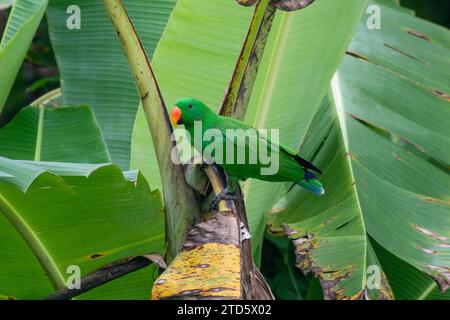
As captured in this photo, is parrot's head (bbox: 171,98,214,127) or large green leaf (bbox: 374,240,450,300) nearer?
parrot's head (bbox: 171,98,214,127)

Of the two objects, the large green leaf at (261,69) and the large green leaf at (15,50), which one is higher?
the large green leaf at (15,50)

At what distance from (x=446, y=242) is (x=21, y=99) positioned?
240cm

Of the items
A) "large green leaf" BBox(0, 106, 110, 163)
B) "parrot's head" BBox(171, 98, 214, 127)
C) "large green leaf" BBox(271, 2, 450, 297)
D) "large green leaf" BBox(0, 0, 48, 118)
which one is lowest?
"large green leaf" BBox(271, 2, 450, 297)

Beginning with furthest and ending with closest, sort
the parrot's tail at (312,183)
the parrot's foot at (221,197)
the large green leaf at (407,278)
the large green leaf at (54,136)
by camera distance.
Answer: the large green leaf at (407,278) → the large green leaf at (54,136) → the parrot's tail at (312,183) → the parrot's foot at (221,197)

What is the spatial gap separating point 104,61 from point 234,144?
31.6 inches

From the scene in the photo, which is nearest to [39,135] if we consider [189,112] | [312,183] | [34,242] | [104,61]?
[104,61]

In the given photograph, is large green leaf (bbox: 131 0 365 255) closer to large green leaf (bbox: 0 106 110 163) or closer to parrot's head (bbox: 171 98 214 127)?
large green leaf (bbox: 0 106 110 163)

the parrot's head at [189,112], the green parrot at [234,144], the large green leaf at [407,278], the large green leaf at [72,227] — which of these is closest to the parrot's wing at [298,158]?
the green parrot at [234,144]

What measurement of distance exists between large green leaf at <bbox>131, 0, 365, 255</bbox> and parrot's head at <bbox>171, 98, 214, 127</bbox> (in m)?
0.29

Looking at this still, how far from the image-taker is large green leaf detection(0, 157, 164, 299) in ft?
4.86

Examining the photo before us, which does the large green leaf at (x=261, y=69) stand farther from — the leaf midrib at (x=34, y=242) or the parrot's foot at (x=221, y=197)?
the parrot's foot at (x=221, y=197)

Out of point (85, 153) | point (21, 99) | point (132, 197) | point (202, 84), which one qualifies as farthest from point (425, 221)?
point (21, 99)

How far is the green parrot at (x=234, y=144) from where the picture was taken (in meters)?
1.46

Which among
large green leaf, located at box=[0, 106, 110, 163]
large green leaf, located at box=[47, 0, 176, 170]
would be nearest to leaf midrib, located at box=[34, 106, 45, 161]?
large green leaf, located at box=[0, 106, 110, 163]
